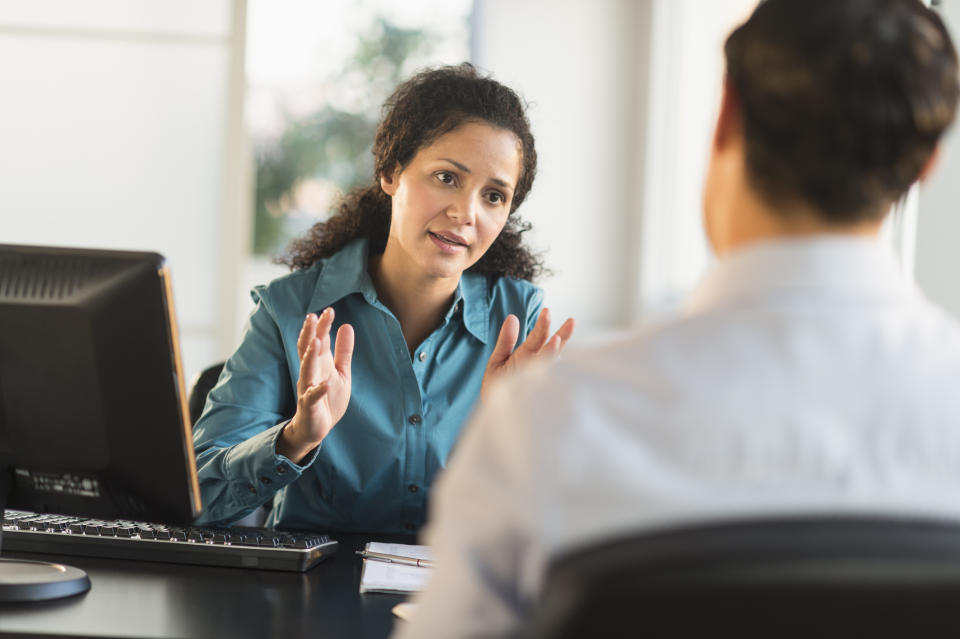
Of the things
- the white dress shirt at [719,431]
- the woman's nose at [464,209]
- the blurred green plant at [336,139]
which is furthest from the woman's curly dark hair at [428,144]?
the blurred green plant at [336,139]

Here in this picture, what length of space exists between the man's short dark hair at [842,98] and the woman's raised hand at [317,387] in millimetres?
951

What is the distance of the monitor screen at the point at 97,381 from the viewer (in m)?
1.14

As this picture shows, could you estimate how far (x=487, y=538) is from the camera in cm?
69

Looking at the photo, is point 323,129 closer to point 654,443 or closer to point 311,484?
point 311,484

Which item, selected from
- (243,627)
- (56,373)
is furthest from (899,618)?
(56,373)

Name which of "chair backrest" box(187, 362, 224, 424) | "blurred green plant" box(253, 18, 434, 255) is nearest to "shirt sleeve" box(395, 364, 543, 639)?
"chair backrest" box(187, 362, 224, 424)

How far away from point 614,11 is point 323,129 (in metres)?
2.26

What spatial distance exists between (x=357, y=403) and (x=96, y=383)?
757 mm

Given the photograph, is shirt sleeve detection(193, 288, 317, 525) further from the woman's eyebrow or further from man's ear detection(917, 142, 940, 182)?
man's ear detection(917, 142, 940, 182)

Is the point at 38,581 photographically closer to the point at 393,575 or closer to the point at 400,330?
the point at 393,575

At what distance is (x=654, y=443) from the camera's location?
0.66m

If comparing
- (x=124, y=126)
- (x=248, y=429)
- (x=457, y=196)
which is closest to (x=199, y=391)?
(x=248, y=429)

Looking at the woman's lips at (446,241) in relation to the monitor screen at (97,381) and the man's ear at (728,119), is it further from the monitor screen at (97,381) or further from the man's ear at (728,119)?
the man's ear at (728,119)

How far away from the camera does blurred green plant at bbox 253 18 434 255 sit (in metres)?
5.14
